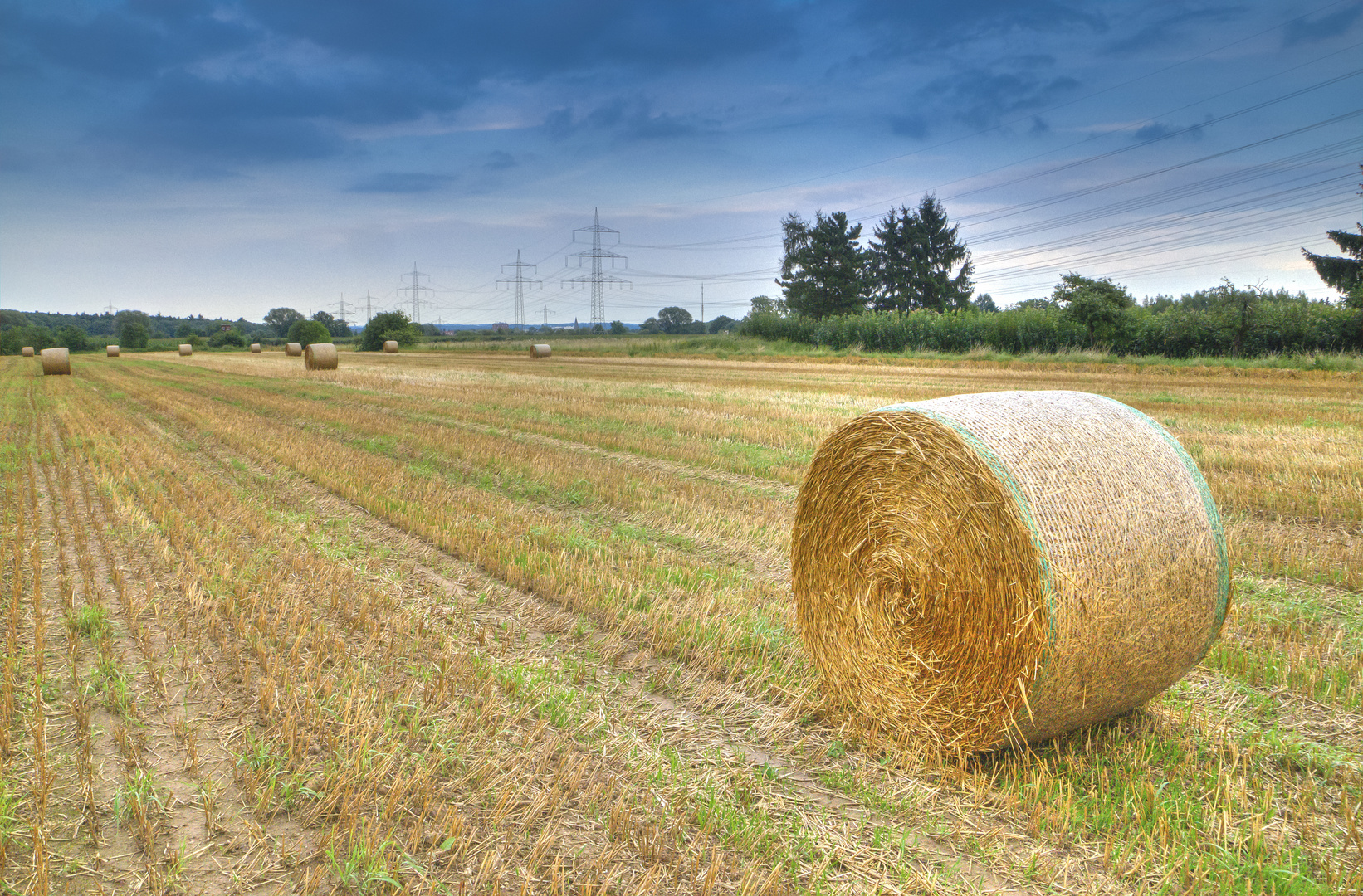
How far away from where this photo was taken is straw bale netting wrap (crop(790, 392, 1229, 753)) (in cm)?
372

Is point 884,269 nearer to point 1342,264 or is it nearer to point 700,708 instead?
point 1342,264

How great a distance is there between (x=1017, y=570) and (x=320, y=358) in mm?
36028

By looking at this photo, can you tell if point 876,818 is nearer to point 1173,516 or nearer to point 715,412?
point 1173,516

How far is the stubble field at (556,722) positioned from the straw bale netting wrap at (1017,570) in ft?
1.01

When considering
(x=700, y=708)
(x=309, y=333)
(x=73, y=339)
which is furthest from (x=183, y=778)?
(x=73, y=339)

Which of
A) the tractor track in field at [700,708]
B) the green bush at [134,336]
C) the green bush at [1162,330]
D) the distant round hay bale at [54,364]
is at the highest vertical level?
the green bush at [134,336]

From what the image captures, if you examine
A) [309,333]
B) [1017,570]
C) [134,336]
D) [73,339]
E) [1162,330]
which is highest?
[309,333]

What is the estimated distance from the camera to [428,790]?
3611 mm

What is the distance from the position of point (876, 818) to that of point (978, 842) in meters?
0.42

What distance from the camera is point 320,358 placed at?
35.3 m

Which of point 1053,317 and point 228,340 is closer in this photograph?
point 1053,317

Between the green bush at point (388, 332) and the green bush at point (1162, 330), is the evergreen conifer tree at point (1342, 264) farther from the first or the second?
the green bush at point (388, 332)

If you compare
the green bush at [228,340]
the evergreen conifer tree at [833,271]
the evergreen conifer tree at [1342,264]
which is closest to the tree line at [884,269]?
the evergreen conifer tree at [833,271]

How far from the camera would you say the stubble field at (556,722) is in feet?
10.4
